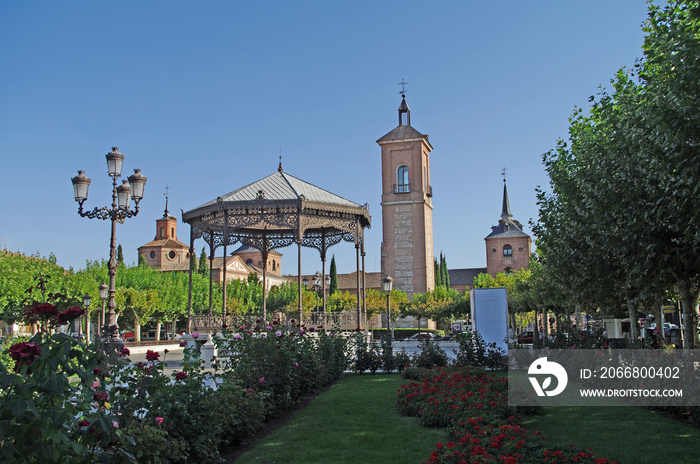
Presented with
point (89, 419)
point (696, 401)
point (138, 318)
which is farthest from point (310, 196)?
point (138, 318)

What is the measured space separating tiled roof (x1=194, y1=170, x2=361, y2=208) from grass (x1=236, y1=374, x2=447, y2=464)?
338 inches

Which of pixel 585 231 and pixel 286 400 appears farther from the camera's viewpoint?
pixel 585 231

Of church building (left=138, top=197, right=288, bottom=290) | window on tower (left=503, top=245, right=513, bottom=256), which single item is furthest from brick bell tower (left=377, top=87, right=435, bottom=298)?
church building (left=138, top=197, right=288, bottom=290)

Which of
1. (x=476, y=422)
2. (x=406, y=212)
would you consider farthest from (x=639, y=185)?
(x=406, y=212)

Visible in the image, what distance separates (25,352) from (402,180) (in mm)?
58752

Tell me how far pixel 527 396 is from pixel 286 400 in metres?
3.75

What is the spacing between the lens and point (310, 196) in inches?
711

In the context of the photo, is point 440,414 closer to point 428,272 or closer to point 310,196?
point 310,196

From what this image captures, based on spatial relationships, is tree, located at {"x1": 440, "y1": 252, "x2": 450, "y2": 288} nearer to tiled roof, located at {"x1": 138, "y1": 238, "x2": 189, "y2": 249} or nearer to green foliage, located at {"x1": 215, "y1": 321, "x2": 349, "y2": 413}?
tiled roof, located at {"x1": 138, "y1": 238, "x2": 189, "y2": 249}

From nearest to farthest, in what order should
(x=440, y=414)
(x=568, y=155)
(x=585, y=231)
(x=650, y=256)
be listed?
(x=440, y=414)
(x=650, y=256)
(x=585, y=231)
(x=568, y=155)

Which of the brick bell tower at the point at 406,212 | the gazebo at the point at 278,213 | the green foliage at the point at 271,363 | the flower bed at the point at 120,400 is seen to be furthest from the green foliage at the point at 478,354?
the brick bell tower at the point at 406,212

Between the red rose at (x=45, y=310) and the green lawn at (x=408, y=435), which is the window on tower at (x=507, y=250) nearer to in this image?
the green lawn at (x=408, y=435)

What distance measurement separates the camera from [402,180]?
6097 cm

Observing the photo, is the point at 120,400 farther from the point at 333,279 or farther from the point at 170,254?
the point at 170,254
